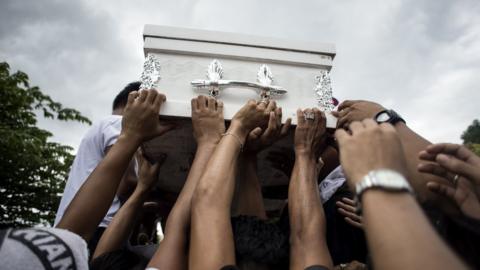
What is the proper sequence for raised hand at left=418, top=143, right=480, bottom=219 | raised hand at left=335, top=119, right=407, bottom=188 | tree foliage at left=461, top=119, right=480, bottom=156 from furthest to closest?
tree foliage at left=461, top=119, right=480, bottom=156
raised hand at left=418, top=143, right=480, bottom=219
raised hand at left=335, top=119, right=407, bottom=188

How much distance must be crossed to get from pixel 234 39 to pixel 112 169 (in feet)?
2.42

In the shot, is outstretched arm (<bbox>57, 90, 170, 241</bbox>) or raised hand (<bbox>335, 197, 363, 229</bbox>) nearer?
outstretched arm (<bbox>57, 90, 170, 241</bbox>)

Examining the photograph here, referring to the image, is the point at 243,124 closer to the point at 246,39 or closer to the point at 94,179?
the point at 246,39

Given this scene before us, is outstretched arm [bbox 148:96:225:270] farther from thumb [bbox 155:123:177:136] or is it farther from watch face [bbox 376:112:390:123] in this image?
watch face [bbox 376:112:390:123]

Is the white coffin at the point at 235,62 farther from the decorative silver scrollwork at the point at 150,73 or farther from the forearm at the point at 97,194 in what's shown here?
the forearm at the point at 97,194

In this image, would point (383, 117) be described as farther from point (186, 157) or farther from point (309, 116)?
point (186, 157)

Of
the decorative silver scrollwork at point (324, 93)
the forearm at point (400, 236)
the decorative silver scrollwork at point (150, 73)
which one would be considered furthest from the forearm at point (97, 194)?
the forearm at point (400, 236)

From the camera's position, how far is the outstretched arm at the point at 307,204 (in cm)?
124

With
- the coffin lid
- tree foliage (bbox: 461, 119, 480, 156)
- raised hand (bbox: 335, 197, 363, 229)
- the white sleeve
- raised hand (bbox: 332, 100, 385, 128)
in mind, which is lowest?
raised hand (bbox: 335, 197, 363, 229)

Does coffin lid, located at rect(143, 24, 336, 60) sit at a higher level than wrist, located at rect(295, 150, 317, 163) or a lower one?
higher

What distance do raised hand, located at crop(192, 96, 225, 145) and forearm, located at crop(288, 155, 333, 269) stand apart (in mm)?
353

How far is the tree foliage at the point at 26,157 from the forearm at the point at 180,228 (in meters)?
6.51

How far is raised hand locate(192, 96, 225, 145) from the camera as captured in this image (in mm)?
1367

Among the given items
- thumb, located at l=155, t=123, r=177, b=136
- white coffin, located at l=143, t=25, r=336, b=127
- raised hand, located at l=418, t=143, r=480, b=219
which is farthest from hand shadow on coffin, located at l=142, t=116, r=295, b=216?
raised hand, located at l=418, t=143, r=480, b=219
